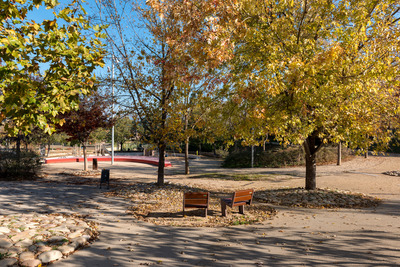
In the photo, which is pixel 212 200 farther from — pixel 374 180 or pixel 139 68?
pixel 374 180

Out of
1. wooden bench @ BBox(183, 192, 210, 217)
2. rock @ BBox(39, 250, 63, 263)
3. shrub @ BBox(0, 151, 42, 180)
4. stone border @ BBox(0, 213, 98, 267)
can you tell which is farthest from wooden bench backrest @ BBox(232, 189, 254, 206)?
shrub @ BBox(0, 151, 42, 180)

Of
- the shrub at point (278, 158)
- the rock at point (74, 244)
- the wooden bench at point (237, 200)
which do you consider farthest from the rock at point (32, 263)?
the shrub at point (278, 158)

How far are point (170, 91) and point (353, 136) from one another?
6749 millimetres

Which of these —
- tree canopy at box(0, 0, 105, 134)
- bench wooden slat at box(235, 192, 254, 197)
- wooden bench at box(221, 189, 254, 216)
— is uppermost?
tree canopy at box(0, 0, 105, 134)

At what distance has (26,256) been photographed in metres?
4.48

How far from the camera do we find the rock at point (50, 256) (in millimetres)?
4473

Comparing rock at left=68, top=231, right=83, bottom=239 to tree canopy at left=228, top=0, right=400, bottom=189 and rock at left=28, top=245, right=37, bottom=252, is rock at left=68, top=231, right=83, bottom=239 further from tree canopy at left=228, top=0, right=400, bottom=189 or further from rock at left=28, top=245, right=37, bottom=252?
tree canopy at left=228, top=0, right=400, bottom=189

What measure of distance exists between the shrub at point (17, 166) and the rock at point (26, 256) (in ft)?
37.1

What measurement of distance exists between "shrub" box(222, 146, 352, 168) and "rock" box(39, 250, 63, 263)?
67.1 feet

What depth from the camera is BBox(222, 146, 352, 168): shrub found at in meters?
23.7

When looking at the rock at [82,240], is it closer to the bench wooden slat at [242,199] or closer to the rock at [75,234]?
the rock at [75,234]

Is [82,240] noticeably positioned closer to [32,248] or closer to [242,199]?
[32,248]

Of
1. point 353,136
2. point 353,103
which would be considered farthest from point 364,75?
point 353,136

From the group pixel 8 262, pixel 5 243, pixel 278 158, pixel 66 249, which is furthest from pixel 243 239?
pixel 278 158
